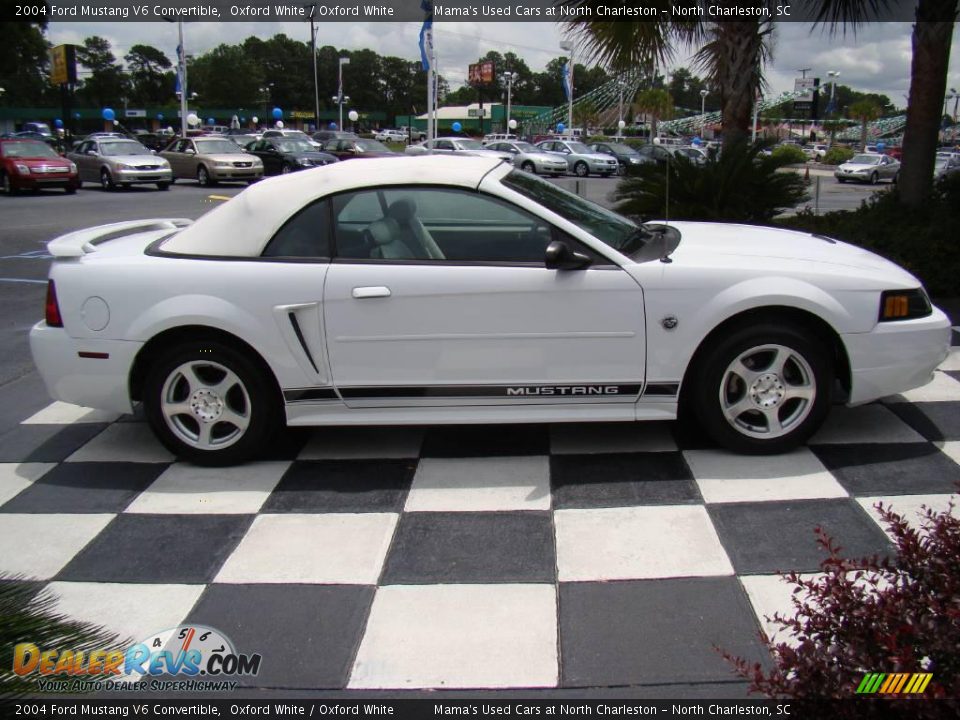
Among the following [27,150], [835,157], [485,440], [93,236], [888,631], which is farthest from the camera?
[835,157]

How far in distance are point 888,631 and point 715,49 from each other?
837cm

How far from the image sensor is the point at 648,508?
3924mm

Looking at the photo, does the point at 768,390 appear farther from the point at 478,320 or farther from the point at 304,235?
the point at 304,235

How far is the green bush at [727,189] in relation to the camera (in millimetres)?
8734

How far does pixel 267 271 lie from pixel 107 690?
2.21 m

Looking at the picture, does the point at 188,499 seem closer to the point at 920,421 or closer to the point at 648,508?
the point at 648,508

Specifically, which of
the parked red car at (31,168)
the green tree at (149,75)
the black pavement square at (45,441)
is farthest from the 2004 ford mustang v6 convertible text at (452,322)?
the green tree at (149,75)

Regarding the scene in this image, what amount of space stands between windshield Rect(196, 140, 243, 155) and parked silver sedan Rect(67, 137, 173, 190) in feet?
6.05

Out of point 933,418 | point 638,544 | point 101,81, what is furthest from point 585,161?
point 101,81

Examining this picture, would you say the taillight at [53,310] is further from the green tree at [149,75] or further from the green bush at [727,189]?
the green tree at [149,75]

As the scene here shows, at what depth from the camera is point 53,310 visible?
456 centimetres

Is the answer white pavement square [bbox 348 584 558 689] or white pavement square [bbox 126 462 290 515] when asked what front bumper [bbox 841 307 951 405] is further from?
white pavement square [bbox 126 462 290 515]

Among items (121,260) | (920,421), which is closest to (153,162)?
(121,260)

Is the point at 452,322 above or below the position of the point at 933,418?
above
